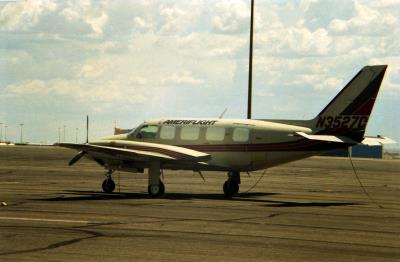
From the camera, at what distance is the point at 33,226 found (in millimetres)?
16797

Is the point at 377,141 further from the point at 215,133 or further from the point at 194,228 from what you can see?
the point at 194,228

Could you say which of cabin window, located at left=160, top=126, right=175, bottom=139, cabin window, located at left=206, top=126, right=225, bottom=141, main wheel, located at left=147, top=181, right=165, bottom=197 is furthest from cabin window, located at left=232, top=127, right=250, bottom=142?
main wheel, located at left=147, top=181, right=165, bottom=197

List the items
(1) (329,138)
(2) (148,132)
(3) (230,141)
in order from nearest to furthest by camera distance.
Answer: (1) (329,138) < (3) (230,141) < (2) (148,132)

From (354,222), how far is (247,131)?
10043mm

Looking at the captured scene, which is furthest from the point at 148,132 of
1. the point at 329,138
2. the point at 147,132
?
the point at 329,138

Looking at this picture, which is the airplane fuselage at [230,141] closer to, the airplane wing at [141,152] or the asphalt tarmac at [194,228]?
the airplane wing at [141,152]

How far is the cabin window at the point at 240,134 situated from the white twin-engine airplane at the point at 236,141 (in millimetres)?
11

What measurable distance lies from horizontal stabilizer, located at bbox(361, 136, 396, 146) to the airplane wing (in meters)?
6.13

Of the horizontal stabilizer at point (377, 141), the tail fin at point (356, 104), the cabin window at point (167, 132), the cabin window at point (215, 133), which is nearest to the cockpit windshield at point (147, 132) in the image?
the cabin window at point (167, 132)

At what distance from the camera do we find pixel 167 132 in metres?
30.5

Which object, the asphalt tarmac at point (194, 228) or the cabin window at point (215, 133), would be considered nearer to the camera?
the asphalt tarmac at point (194, 228)

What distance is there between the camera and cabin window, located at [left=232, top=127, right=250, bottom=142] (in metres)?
29.0

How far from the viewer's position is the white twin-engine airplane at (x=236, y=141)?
90.0 feet

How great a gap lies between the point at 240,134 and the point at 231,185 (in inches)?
81.6
